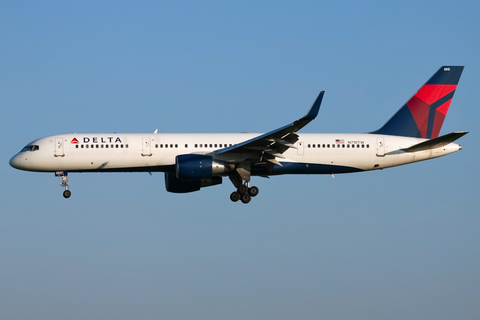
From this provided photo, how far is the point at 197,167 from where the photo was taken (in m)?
40.5

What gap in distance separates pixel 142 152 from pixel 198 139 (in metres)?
3.46

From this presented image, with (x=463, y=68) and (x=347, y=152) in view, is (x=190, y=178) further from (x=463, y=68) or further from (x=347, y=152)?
(x=463, y=68)

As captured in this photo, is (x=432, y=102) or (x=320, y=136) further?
(x=432, y=102)

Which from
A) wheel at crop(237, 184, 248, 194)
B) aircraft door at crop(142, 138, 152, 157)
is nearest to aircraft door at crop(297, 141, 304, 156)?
wheel at crop(237, 184, 248, 194)

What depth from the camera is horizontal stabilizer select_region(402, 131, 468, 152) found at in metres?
42.2

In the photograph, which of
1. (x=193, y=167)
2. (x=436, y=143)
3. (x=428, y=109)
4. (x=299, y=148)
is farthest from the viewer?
(x=428, y=109)

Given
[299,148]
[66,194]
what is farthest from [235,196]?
[66,194]

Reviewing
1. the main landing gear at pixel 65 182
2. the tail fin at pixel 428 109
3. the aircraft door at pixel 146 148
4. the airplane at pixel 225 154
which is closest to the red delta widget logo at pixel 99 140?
the airplane at pixel 225 154

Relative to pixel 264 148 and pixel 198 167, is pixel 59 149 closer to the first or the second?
pixel 198 167

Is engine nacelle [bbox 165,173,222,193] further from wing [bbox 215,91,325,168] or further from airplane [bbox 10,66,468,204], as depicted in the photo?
wing [bbox 215,91,325,168]

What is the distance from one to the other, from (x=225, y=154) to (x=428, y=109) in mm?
14874

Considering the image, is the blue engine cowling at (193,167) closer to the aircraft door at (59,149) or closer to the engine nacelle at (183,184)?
the engine nacelle at (183,184)

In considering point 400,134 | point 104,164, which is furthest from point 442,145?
point 104,164

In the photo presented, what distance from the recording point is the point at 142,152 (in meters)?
42.7
